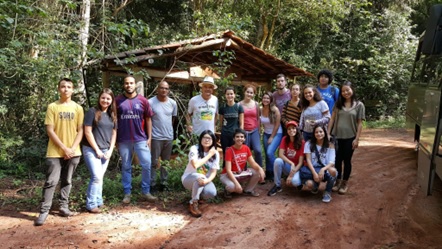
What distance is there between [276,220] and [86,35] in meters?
6.06

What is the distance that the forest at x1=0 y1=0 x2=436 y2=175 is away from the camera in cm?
704

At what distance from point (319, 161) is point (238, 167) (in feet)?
3.87

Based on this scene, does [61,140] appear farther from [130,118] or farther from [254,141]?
[254,141]

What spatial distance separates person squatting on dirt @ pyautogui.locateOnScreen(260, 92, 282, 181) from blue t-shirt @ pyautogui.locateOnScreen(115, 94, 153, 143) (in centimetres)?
209

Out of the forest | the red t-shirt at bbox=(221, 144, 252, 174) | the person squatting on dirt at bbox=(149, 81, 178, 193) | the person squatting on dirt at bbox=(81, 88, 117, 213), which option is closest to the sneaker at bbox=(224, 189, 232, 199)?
the red t-shirt at bbox=(221, 144, 252, 174)

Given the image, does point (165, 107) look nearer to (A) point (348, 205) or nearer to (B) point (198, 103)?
(B) point (198, 103)

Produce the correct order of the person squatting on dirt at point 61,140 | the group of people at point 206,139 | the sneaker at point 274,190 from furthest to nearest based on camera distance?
the sneaker at point 274,190, the group of people at point 206,139, the person squatting on dirt at point 61,140

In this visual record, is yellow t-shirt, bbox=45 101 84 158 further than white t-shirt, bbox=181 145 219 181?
No

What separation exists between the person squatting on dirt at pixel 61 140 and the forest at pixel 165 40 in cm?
179

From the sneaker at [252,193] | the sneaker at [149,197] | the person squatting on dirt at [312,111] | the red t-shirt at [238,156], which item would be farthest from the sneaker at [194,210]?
the person squatting on dirt at [312,111]

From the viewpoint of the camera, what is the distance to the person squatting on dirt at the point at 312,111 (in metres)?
5.15

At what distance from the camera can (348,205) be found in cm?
479

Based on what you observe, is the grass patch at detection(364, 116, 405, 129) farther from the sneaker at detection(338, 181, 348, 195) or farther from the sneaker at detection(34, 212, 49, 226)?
the sneaker at detection(34, 212, 49, 226)

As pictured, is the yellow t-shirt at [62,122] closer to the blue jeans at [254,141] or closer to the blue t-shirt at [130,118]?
the blue t-shirt at [130,118]
